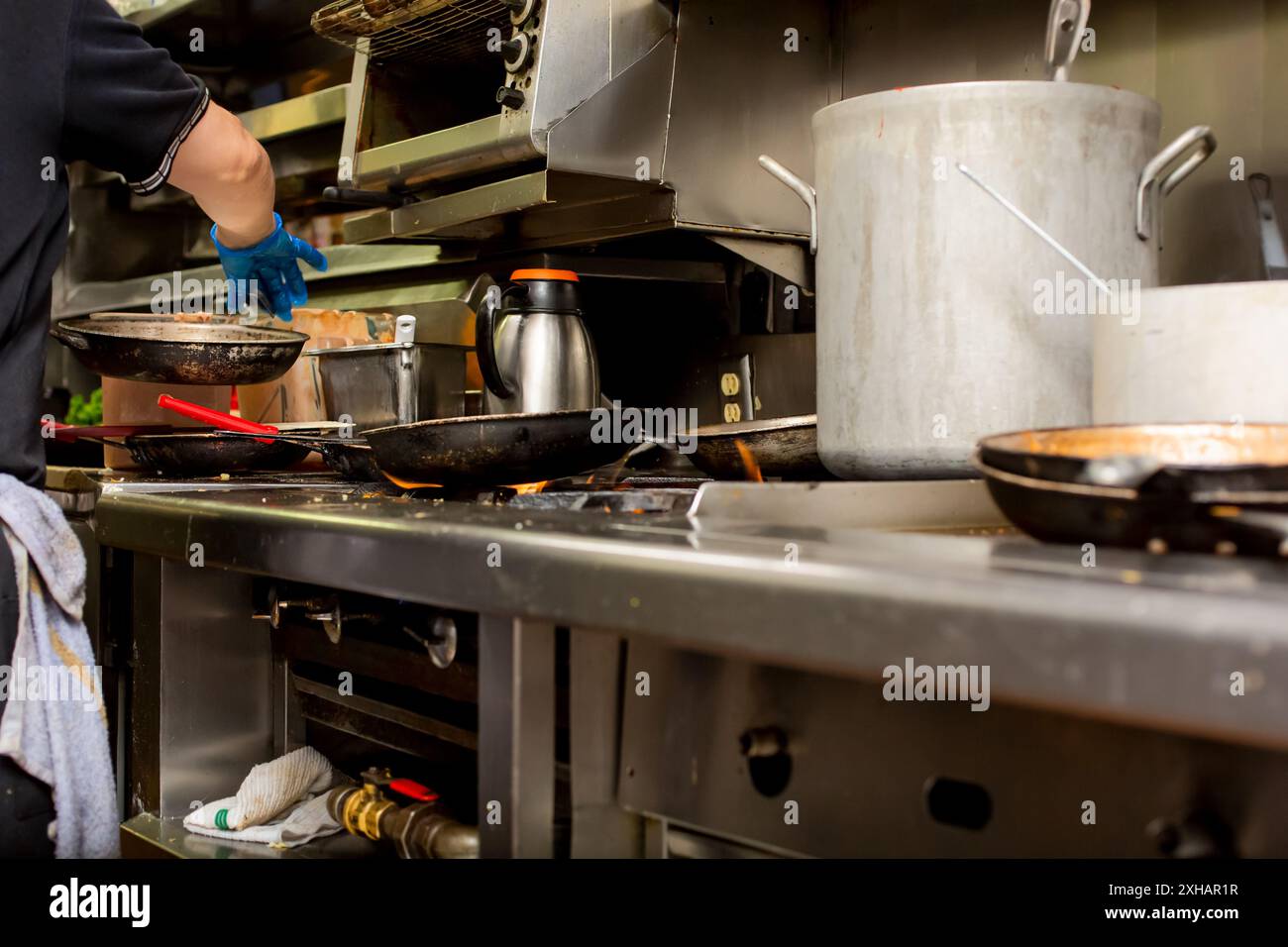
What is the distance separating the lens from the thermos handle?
1.71 metres

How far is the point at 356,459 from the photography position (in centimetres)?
161

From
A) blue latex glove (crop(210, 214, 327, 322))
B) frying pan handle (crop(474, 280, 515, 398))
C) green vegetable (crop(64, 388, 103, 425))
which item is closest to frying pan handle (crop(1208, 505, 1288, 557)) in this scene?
frying pan handle (crop(474, 280, 515, 398))

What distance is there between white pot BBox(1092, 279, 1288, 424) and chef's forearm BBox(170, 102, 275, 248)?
3.49ft

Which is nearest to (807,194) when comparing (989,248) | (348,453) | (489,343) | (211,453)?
(989,248)

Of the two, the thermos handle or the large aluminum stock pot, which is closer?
the large aluminum stock pot

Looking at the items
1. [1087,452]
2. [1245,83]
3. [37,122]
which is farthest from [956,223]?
[37,122]

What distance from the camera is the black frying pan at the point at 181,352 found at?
1803 millimetres

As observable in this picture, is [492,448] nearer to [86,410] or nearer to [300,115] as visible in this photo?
[300,115]

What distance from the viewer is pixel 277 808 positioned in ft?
4.56

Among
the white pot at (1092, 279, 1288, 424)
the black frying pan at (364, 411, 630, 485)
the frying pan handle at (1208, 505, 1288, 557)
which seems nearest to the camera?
the frying pan handle at (1208, 505, 1288, 557)

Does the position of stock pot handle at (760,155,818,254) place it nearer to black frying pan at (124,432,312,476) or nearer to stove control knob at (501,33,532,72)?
stove control knob at (501,33,532,72)

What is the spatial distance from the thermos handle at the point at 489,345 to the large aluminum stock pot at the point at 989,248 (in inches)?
26.4

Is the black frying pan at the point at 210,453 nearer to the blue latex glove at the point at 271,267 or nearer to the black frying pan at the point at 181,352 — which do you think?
the black frying pan at the point at 181,352
